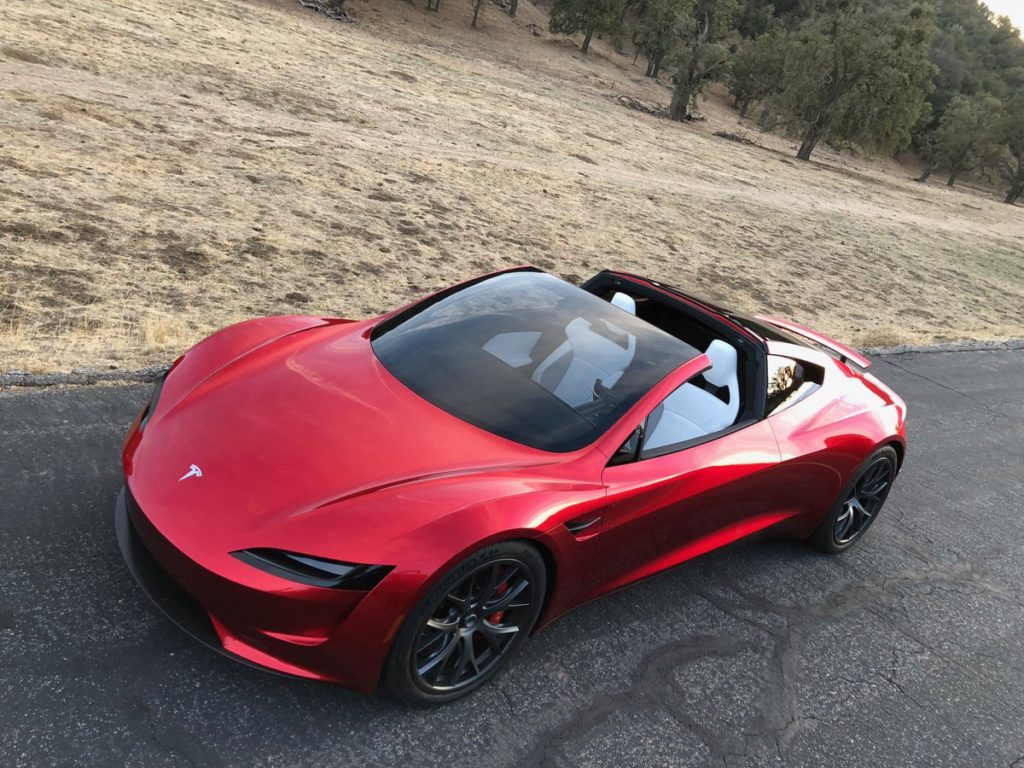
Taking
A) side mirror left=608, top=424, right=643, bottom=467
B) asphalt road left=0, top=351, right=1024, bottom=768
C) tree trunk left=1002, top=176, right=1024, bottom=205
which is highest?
tree trunk left=1002, top=176, right=1024, bottom=205

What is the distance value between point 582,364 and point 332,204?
23.3ft

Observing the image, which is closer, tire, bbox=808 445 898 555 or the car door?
the car door

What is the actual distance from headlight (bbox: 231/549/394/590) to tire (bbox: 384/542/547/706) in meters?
0.21

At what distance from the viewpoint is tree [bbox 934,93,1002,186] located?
57.2 meters

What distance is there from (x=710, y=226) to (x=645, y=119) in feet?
55.6

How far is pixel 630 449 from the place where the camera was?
3.31 m

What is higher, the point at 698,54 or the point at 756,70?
the point at 756,70

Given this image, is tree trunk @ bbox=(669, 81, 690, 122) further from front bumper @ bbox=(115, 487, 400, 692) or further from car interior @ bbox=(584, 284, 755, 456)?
front bumper @ bbox=(115, 487, 400, 692)

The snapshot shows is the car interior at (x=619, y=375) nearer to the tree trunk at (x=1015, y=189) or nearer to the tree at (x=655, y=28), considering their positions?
the tree at (x=655, y=28)

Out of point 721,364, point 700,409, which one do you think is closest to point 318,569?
point 700,409

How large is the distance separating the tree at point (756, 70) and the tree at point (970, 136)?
14.5 metres

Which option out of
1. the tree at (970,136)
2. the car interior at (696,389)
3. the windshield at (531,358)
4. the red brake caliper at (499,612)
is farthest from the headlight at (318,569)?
the tree at (970,136)

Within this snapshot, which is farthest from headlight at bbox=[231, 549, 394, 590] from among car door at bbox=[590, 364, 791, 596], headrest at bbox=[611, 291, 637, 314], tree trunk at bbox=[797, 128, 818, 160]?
tree trunk at bbox=[797, 128, 818, 160]

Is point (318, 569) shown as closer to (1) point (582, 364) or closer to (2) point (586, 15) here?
(1) point (582, 364)
